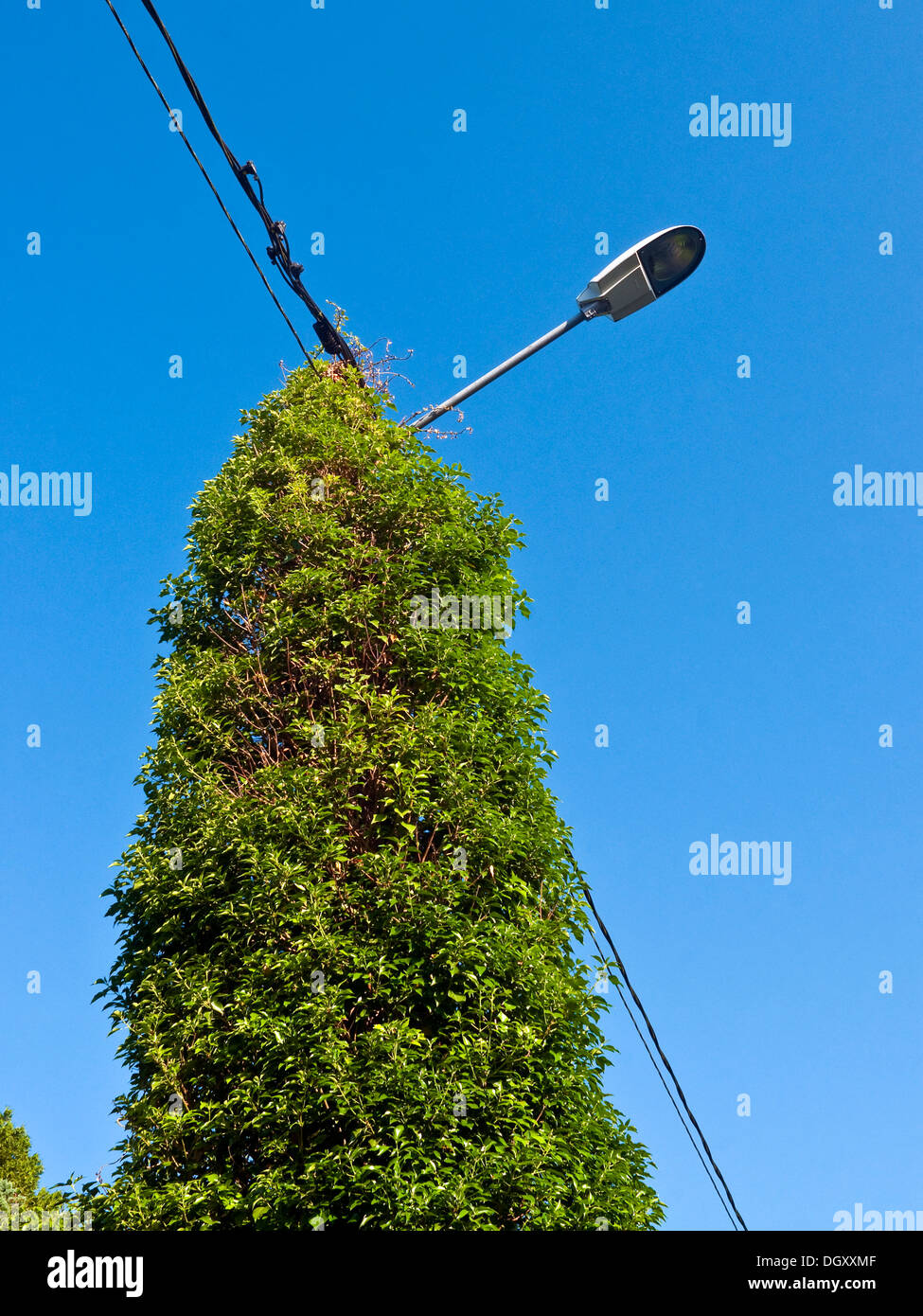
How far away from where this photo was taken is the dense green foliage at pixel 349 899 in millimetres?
7168

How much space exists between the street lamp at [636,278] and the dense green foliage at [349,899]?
5.80 feet

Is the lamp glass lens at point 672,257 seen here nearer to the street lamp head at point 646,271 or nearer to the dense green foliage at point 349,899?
the street lamp head at point 646,271

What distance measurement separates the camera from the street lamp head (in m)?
9.78

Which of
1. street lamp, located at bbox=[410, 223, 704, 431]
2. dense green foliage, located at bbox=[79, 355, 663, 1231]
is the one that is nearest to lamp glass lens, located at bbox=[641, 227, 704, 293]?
street lamp, located at bbox=[410, 223, 704, 431]

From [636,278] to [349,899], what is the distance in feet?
20.6

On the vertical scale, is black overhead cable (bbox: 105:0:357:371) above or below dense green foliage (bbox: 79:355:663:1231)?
above

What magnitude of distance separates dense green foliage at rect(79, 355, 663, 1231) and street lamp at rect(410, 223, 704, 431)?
1.77m

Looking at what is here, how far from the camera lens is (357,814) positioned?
8.59m

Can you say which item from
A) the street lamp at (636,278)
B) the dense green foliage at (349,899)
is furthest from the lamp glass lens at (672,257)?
the dense green foliage at (349,899)

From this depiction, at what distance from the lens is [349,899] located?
7.96 meters

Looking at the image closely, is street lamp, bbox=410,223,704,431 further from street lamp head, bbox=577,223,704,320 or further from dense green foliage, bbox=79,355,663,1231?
dense green foliage, bbox=79,355,663,1231

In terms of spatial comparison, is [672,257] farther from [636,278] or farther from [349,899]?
[349,899]

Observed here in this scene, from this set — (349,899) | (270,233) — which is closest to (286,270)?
(270,233)
